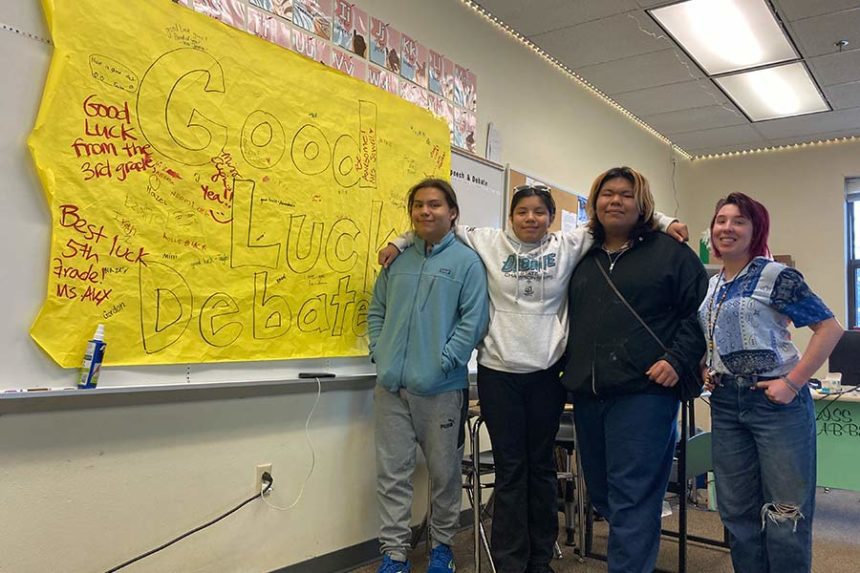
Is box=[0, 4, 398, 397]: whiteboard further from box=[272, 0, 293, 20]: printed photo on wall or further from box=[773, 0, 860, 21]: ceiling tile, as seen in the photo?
box=[773, 0, 860, 21]: ceiling tile

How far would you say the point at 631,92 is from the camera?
4.32m

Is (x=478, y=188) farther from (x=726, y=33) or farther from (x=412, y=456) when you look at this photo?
(x=726, y=33)

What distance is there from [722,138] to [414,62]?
3791 millimetres

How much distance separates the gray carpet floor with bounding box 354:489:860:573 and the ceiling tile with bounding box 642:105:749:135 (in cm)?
290

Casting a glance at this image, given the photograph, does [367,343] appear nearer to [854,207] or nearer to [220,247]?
[220,247]

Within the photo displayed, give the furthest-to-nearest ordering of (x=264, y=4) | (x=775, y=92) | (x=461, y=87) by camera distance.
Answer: (x=775, y=92) → (x=461, y=87) → (x=264, y=4)

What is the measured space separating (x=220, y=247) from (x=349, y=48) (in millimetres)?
999

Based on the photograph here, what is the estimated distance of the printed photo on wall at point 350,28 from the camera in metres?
2.34

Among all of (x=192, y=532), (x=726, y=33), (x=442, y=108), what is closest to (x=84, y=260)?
(x=192, y=532)

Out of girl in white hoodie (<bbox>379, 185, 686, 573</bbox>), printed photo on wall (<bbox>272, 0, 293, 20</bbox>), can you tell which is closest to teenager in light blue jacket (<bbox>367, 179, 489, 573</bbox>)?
girl in white hoodie (<bbox>379, 185, 686, 573</bbox>)

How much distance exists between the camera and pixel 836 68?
383cm

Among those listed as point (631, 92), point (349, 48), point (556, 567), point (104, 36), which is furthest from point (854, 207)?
point (104, 36)

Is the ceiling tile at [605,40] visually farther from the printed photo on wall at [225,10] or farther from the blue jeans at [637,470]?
the blue jeans at [637,470]

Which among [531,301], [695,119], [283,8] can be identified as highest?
[695,119]
